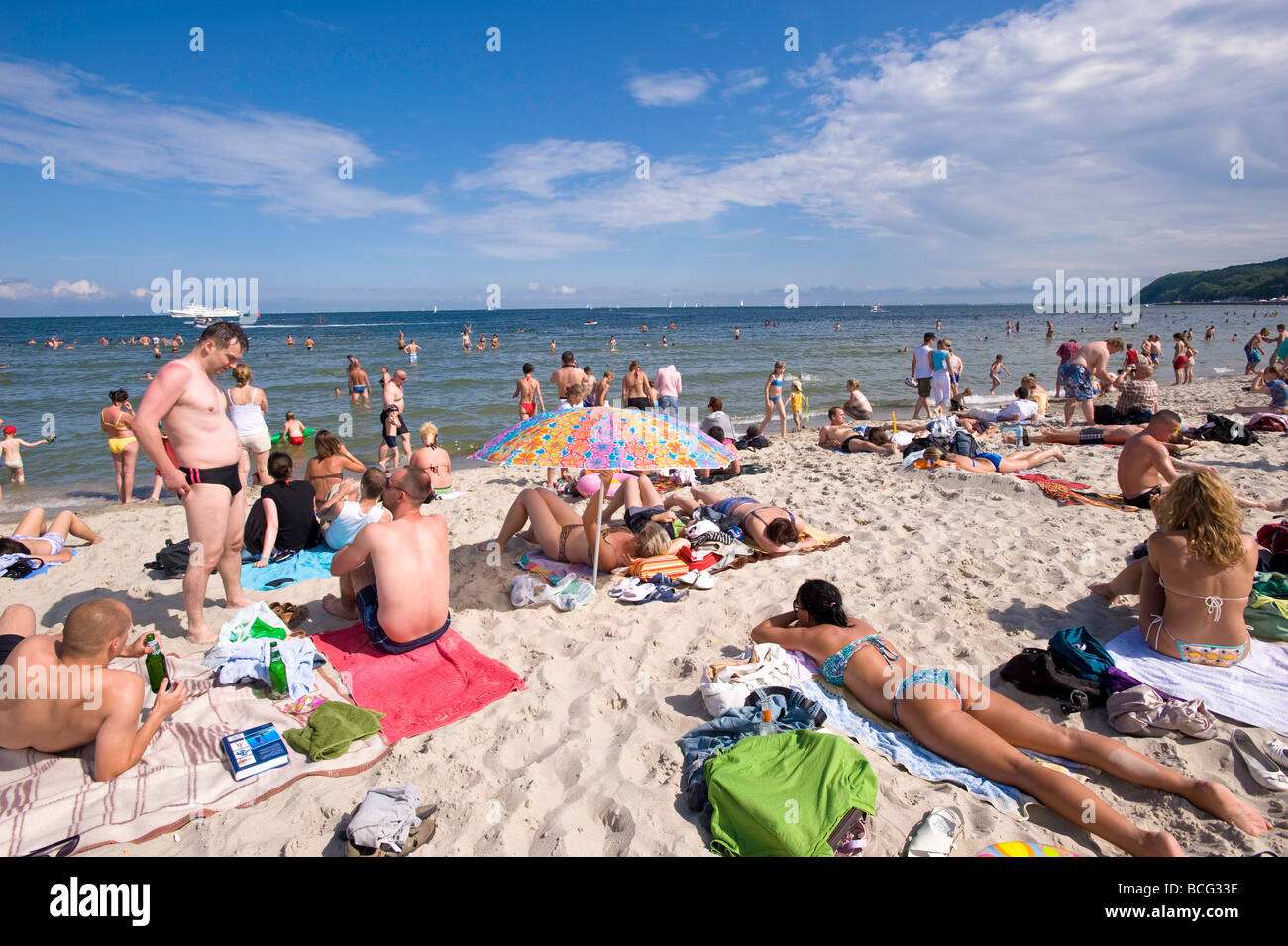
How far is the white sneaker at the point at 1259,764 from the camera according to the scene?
9.18ft

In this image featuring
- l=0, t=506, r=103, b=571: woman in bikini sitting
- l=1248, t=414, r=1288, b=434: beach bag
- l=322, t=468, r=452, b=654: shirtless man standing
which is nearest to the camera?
l=322, t=468, r=452, b=654: shirtless man standing

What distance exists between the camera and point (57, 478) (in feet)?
34.1

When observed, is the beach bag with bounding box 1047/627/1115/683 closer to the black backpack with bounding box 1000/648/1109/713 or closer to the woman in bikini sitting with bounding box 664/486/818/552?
the black backpack with bounding box 1000/648/1109/713

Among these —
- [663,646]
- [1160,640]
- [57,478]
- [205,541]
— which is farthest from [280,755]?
[57,478]

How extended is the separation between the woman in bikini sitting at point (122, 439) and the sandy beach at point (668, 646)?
51.1 inches

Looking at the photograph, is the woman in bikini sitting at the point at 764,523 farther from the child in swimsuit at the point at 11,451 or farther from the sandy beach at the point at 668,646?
the child in swimsuit at the point at 11,451

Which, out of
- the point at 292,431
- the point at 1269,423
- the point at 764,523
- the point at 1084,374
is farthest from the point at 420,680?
the point at 1269,423

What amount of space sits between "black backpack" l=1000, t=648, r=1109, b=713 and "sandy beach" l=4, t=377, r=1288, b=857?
0.30ft

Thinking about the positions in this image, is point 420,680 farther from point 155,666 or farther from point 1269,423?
point 1269,423

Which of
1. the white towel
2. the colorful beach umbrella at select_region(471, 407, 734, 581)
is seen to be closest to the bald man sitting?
the colorful beach umbrella at select_region(471, 407, 734, 581)

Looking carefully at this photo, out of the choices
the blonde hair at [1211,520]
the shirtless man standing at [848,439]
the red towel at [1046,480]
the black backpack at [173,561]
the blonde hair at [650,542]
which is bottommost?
the black backpack at [173,561]

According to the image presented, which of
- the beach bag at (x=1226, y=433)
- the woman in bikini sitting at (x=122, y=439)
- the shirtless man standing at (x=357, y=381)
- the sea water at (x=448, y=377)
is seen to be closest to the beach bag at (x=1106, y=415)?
the beach bag at (x=1226, y=433)

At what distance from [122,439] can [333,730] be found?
Answer: 26.2 feet

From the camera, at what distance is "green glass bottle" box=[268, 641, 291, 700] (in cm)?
348
